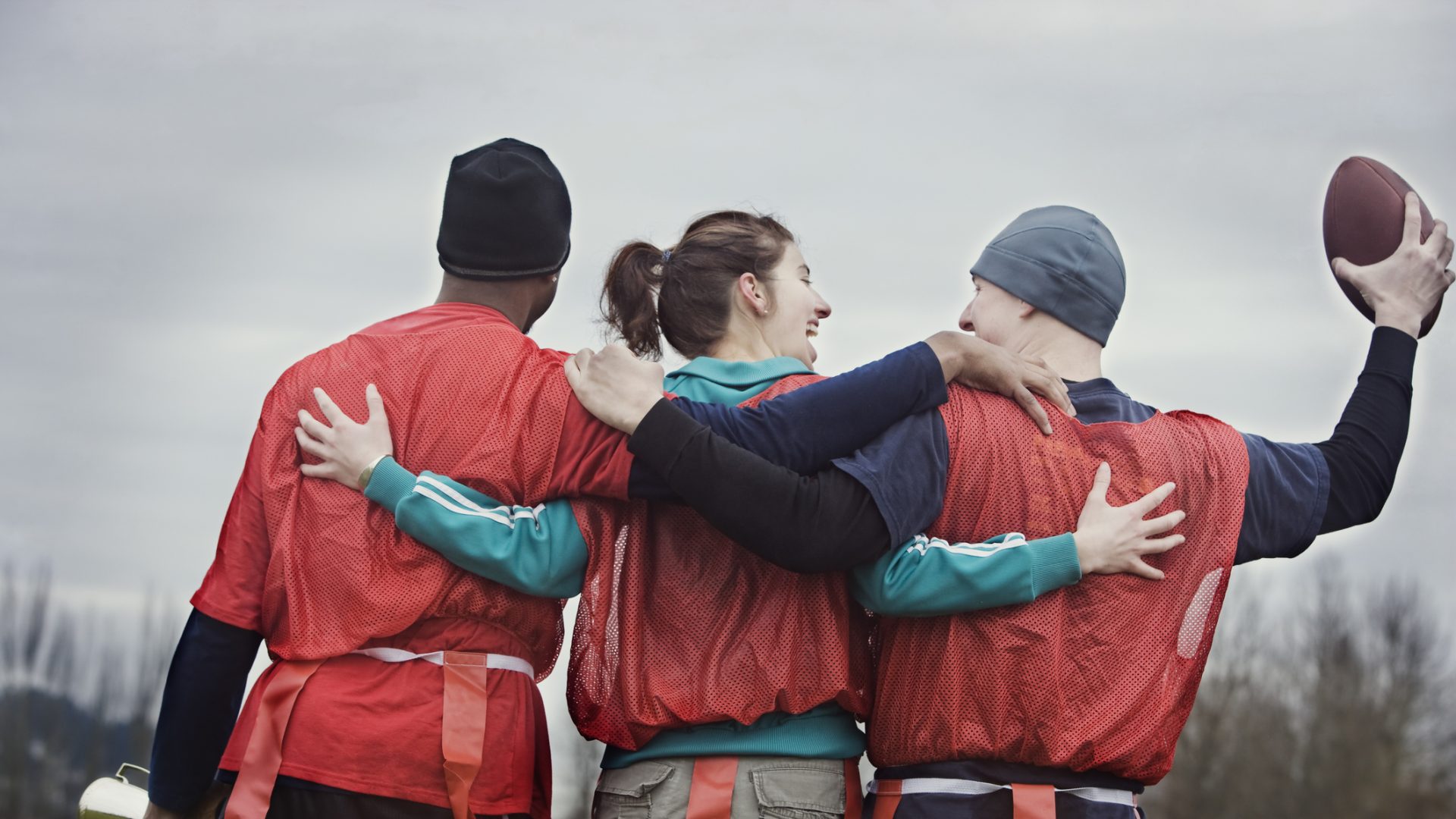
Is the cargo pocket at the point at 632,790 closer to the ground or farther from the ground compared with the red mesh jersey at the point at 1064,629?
closer to the ground

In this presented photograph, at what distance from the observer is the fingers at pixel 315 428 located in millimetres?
2721

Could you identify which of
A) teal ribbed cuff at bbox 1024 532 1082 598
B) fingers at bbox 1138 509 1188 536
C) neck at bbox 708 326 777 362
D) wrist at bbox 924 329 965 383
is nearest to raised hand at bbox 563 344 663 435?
neck at bbox 708 326 777 362

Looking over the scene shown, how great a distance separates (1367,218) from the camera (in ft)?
10.7

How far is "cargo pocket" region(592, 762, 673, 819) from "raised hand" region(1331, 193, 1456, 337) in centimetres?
193

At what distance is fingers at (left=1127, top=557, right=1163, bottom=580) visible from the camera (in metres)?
2.71

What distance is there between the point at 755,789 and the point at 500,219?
1286mm

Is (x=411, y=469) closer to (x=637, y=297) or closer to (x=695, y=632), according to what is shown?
(x=695, y=632)

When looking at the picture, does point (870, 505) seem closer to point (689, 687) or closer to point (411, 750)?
point (689, 687)

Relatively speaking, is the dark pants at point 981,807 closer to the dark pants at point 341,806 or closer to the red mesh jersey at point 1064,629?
the red mesh jersey at point 1064,629

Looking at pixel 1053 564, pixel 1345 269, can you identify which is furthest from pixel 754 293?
pixel 1345 269

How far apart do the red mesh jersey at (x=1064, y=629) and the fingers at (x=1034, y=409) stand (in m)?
0.02

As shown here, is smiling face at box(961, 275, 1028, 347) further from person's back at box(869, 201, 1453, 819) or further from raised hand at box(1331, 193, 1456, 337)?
raised hand at box(1331, 193, 1456, 337)

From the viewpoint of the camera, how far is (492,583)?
8.89 ft

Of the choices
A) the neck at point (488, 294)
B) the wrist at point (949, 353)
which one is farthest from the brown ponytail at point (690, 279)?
the wrist at point (949, 353)
